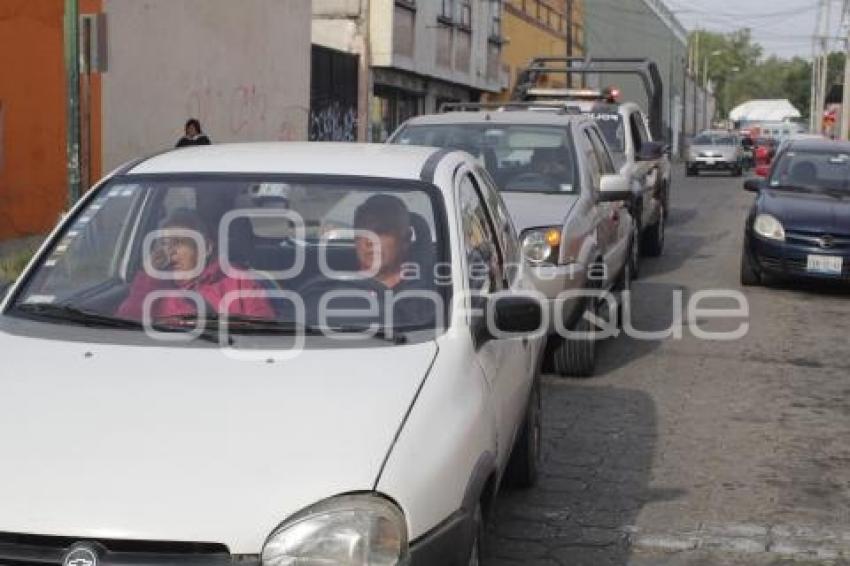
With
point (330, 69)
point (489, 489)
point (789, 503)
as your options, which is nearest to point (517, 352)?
point (489, 489)

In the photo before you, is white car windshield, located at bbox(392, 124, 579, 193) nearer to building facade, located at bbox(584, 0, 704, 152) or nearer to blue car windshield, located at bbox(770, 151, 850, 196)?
blue car windshield, located at bbox(770, 151, 850, 196)

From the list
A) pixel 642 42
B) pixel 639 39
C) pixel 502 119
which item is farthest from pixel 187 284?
pixel 642 42

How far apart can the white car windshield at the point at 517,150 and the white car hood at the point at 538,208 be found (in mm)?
209

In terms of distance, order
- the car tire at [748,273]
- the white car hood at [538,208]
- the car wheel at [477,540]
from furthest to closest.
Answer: the car tire at [748,273], the white car hood at [538,208], the car wheel at [477,540]

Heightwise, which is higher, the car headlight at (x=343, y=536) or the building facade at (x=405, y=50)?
the building facade at (x=405, y=50)

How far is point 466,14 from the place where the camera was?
33.0 m

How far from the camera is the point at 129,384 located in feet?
11.5

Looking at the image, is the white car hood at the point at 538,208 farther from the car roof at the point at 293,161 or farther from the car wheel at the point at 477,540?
the car wheel at the point at 477,540

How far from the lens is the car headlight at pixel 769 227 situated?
12.0 meters

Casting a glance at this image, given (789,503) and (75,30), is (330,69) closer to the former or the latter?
(75,30)

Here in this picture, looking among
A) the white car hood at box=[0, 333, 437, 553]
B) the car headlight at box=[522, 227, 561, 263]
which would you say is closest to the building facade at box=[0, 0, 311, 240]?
the car headlight at box=[522, 227, 561, 263]

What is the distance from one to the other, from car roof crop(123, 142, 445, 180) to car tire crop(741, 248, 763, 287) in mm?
8292

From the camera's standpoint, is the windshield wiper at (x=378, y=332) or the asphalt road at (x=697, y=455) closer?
the windshield wiper at (x=378, y=332)

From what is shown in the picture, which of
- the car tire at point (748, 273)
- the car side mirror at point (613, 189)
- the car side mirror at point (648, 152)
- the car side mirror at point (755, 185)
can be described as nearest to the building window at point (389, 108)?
the car side mirror at point (648, 152)
